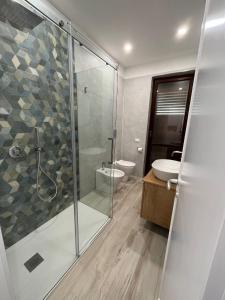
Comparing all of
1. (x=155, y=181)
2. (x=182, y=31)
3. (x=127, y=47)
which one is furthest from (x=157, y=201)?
(x=127, y=47)

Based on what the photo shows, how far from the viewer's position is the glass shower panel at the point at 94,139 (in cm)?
191

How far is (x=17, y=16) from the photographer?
1.24 m

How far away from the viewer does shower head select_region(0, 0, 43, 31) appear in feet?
3.84

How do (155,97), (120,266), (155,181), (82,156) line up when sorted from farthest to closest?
(155,97)
(82,156)
(155,181)
(120,266)

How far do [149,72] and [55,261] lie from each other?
11.0 feet

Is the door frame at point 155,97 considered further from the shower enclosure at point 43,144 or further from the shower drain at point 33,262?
the shower drain at point 33,262

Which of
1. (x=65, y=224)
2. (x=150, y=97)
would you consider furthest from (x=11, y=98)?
(x=150, y=97)

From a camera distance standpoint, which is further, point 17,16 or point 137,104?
point 137,104

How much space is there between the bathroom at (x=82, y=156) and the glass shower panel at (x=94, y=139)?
0.06ft

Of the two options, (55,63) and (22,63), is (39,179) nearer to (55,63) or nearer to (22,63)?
(22,63)

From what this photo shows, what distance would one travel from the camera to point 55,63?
1.63m

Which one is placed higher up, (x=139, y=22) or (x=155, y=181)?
(x=139, y=22)

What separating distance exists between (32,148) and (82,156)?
0.72 m

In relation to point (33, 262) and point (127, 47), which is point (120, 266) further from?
point (127, 47)
